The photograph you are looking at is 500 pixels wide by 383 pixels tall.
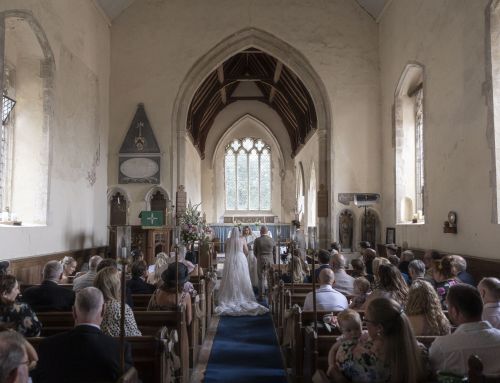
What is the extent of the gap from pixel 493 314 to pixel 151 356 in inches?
81.5

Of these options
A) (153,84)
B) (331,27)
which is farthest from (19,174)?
(331,27)

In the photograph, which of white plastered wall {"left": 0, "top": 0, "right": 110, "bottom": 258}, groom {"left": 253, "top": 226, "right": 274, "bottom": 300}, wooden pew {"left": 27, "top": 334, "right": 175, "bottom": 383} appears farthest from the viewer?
groom {"left": 253, "top": 226, "right": 274, "bottom": 300}

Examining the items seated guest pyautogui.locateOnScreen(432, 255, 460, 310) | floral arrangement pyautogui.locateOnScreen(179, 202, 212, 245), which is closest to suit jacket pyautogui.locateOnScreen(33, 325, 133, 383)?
seated guest pyautogui.locateOnScreen(432, 255, 460, 310)

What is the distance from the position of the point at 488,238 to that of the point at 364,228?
4712 millimetres

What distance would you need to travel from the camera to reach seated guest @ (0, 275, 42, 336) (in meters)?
2.89

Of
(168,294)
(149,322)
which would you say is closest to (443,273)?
(168,294)

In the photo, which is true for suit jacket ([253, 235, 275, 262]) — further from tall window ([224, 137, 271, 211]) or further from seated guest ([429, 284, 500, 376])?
tall window ([224, 137, 271, 211])

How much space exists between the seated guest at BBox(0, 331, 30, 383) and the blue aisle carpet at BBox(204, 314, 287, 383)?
271 centimetres

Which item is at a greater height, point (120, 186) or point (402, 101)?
point (402, 101)

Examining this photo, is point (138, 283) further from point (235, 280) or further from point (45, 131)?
A: point (45, 131)

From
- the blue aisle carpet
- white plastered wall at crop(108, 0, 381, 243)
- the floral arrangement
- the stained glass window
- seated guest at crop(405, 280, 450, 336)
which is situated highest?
white plastered wall at crop(108, 0, 381, 243)

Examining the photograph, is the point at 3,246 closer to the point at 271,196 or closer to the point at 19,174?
the point at 19,174

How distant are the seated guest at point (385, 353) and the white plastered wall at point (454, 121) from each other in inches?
166

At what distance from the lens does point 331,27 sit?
10938mm
